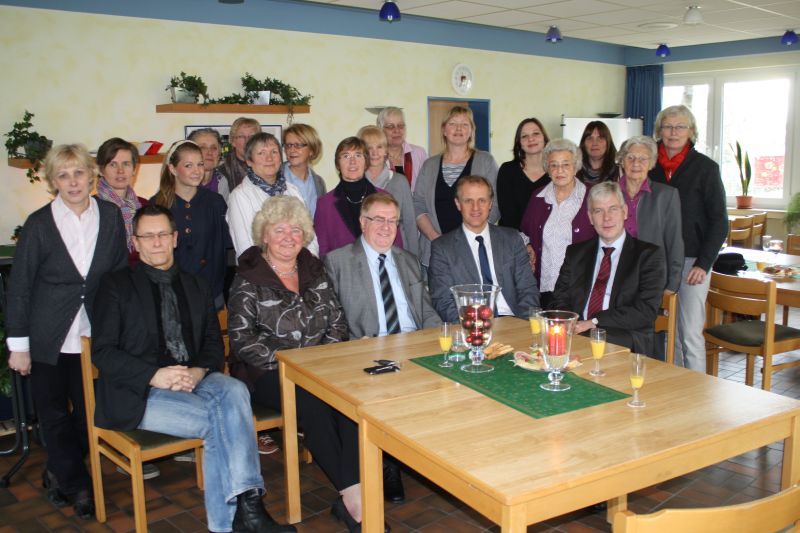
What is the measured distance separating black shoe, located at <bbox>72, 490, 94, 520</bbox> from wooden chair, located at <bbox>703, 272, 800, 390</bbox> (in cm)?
328

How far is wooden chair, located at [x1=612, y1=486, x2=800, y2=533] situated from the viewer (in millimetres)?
1226

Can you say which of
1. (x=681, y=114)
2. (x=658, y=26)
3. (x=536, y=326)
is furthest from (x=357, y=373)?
(x=658, y=26)

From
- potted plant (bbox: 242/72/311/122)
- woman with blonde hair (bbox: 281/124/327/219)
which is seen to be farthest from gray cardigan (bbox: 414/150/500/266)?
potted plant (bbox: 242/72/311/122)

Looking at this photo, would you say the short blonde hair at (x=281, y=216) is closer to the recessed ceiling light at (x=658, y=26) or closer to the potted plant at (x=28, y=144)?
the potted plant at (x=28, y=144)

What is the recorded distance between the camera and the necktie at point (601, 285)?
129 inches

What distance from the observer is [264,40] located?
6.42 m

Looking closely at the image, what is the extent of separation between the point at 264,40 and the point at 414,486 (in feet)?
15.1

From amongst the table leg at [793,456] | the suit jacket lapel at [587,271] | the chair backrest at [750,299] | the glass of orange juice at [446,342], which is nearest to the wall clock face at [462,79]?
the chair backrest at [750,299]

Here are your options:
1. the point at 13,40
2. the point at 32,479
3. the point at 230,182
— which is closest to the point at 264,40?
the point at 13,40

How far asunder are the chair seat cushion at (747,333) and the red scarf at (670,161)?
94 cm

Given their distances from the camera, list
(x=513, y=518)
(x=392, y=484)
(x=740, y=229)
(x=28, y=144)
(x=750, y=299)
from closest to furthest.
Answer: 1. (x=513, y=518)
2. (x=392, y=484)
3. (x=750, y=299)
4. (x=28, y=144)
5. (x=740, y=229)

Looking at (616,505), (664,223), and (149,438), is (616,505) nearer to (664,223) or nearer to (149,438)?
(664,223)

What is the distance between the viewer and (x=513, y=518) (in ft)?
4.89

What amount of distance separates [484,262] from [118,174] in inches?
72.2
